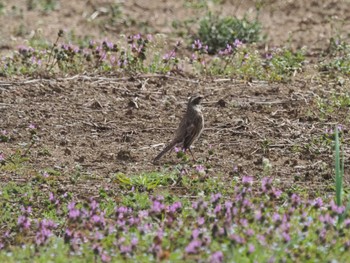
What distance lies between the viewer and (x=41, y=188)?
9.88 m

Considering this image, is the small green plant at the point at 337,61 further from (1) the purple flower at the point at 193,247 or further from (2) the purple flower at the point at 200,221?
(1) the purple flower at the point at 193,247

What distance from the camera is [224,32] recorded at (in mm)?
15539

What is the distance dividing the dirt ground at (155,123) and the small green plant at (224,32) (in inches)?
92.8

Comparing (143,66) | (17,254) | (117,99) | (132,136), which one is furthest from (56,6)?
(17,254)

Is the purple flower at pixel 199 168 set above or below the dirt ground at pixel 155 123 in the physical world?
above

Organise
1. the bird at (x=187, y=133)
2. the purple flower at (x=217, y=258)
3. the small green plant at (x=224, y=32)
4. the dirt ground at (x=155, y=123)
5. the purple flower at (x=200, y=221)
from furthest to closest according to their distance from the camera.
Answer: the small green plant at (x=224, y=32)
the dirt ground at (x=155, y=123)
the bird at (x=187, y=133)
the purple flower at (x=200, y=221)
the purple flower at (x=217, y=258)

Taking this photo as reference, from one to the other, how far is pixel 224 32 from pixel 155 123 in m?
4.16

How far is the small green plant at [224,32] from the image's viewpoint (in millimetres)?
15453

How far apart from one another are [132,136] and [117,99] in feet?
3.99

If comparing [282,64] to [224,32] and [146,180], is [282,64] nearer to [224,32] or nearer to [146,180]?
[224,32]

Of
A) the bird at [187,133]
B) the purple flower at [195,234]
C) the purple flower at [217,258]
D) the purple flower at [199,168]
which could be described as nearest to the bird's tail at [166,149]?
the bird at [187,133]

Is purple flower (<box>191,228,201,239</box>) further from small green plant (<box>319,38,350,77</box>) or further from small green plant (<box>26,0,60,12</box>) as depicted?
small green plant (<box>26,0,60,12</box>)

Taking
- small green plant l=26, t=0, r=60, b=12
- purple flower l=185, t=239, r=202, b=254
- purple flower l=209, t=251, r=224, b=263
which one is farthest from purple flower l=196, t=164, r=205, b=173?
small green plant l=26, t=0, r=60, b=12

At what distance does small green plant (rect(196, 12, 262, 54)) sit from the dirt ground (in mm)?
2356
